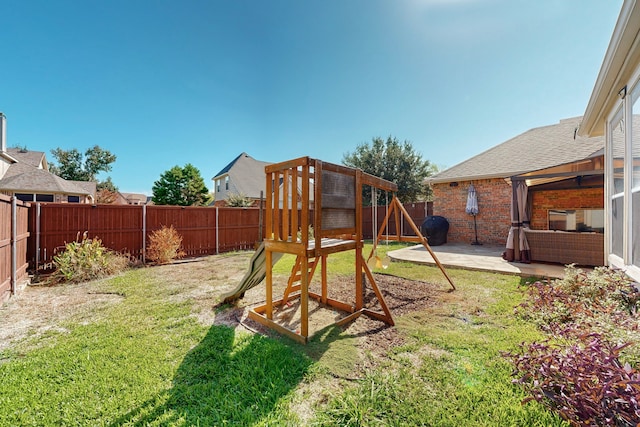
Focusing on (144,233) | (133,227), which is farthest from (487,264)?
(133,227)

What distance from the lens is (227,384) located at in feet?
6.87

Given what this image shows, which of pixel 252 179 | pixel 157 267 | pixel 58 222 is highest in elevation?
pixel 252 179

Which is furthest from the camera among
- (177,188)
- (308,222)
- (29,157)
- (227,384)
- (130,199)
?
(130,199)

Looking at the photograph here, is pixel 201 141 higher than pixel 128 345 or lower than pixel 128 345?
higher

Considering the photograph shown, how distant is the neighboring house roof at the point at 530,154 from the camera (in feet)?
29.2

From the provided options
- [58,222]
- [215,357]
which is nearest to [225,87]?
[58,222]

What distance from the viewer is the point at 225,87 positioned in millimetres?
10000

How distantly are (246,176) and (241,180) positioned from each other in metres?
0.94

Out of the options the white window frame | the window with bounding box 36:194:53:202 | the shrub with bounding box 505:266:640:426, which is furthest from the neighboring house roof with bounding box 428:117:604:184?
the window with bounding box 36:194:53:202

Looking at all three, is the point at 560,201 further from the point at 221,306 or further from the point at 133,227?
the point at 133,227

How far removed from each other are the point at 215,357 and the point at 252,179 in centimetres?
2262

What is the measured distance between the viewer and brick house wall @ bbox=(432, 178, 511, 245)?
956cm

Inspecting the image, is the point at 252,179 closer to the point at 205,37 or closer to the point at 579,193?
the point at 205,37

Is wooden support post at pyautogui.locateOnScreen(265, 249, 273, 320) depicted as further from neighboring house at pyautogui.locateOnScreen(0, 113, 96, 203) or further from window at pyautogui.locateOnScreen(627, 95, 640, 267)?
neighboring house at pyautogui.locateOnScreen(0, 113, 96, 203)
